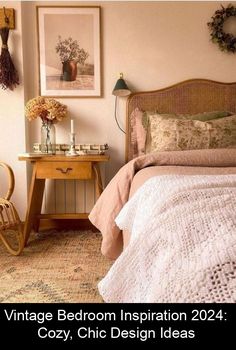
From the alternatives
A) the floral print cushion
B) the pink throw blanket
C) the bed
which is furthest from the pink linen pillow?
the bed

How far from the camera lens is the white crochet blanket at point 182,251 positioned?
0.72 meters

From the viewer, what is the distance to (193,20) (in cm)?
290

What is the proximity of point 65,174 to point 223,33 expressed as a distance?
1782 mm

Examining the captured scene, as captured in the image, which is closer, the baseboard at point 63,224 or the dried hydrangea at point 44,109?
the dried hydrangea at point 44,109

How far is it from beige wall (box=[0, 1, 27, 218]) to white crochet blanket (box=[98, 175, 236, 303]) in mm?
1897

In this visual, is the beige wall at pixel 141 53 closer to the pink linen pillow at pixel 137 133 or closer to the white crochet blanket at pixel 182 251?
the pink linen pillow at pixel 137 133

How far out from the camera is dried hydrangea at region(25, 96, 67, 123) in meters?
2.67

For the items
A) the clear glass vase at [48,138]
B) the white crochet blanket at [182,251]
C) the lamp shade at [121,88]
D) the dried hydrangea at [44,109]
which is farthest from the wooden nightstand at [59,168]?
the white crochet blanket at [182,251]

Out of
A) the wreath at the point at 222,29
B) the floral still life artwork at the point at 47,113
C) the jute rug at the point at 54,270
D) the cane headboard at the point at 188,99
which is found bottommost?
the jute rug at the point at 54,270

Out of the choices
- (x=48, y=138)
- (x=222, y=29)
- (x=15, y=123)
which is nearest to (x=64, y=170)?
(x=48, y=138)

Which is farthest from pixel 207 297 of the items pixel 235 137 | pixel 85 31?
pixel 85 31

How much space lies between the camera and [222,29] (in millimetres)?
2893

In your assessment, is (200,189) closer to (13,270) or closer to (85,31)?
(13,270)

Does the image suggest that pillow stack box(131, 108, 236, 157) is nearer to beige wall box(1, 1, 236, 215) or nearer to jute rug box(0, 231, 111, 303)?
beige wall box(1, 1, 236, 215)
